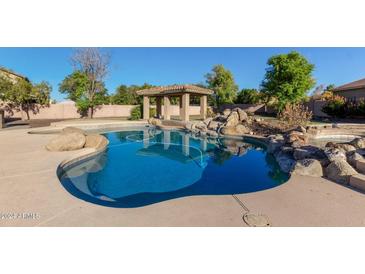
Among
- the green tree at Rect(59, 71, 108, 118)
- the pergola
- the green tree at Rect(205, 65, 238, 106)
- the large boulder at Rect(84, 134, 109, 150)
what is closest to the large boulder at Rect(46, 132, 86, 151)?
the large boulder at Rect(84, 134, 109, 150)

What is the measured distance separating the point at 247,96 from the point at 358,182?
101ft

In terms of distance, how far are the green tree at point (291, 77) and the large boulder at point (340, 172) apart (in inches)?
761

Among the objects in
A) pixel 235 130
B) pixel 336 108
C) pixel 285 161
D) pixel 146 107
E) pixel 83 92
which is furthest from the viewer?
pixel 83 92

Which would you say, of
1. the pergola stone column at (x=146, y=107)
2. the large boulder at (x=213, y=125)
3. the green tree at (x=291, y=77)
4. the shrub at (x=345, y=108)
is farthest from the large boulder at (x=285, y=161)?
the pergola stone column at (x=146, y=107)

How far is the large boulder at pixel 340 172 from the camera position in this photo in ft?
14.0

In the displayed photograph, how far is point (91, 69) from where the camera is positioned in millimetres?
24969

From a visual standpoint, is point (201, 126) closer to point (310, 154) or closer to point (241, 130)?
point (241, 130)

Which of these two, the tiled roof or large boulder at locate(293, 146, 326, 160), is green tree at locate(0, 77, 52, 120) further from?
large boulder at locate(293, 146, 326, 160)

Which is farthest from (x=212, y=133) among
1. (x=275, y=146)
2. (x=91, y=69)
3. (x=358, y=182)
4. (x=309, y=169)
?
(x=91, y=69)

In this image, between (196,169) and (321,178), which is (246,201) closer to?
(321,178)

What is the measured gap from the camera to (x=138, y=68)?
87.0ft
